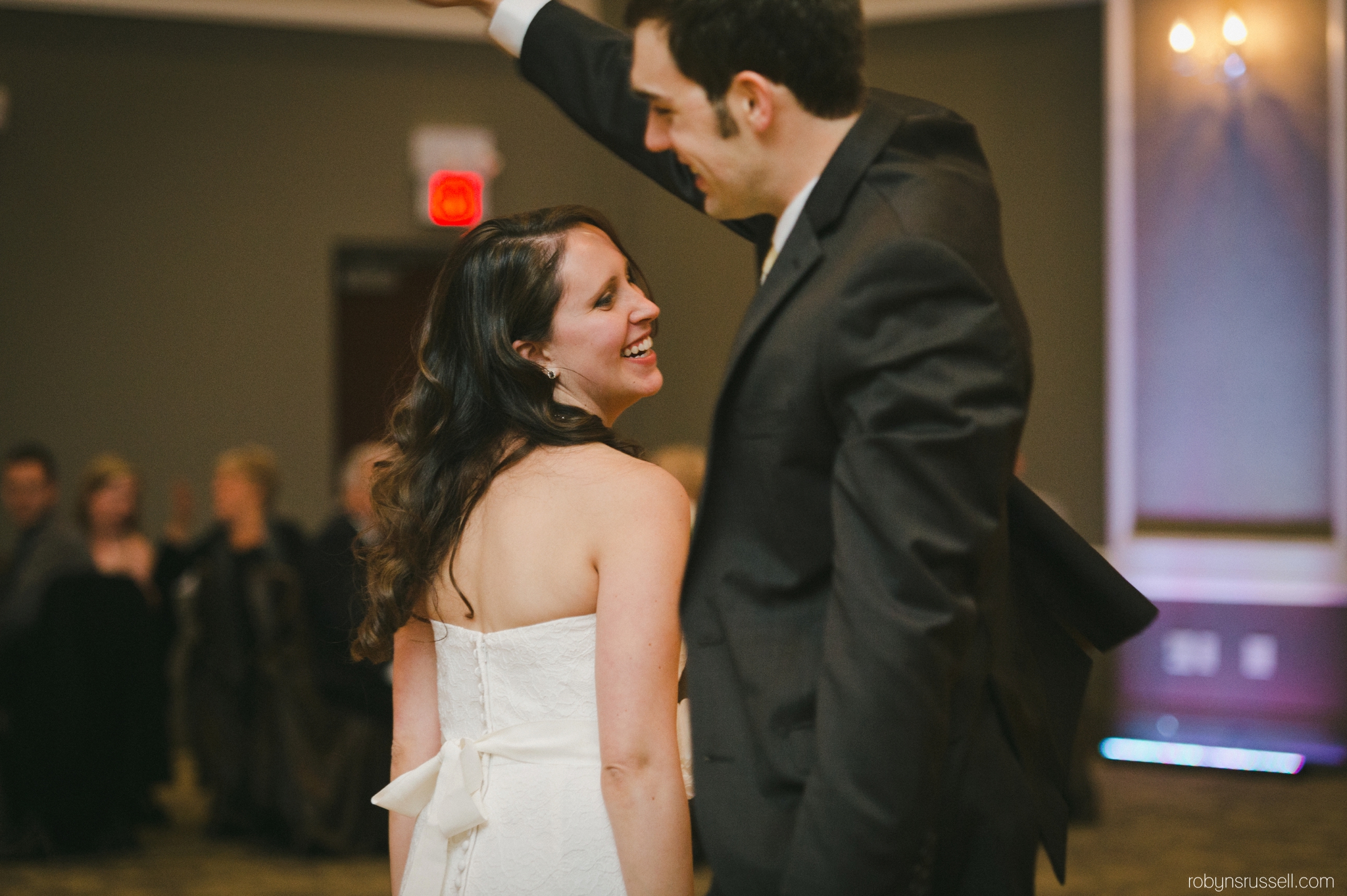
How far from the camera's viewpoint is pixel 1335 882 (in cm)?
382

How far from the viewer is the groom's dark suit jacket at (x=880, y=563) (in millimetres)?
1093

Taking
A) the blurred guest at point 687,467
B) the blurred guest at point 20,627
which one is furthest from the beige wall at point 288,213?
the blurred guest at point 687,467

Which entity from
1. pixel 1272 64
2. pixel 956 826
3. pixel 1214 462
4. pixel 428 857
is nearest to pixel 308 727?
pixel 428 857

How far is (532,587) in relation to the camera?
1584mm

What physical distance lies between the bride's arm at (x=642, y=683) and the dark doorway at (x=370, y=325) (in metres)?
6.02

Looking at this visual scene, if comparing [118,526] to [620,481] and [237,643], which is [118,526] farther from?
[620,481]

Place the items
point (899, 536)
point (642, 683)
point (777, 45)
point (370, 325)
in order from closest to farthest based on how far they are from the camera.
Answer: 1. point (899, 536)
2. point (777, 45)
3. point (642, 683)
4. point (370, 325)

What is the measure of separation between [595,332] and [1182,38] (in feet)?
17.0

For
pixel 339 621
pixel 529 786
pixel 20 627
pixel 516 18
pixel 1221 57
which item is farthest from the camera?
pixel 1221 57

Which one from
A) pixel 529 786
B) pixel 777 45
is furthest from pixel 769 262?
pixel 529 786

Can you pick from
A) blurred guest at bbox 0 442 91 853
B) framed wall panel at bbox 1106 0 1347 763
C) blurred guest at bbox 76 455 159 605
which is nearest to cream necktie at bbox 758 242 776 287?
blurred guest at bbox 0 442 91 853

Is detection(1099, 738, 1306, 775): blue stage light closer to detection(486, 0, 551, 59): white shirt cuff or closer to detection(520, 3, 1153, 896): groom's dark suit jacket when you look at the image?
detection(520, 3, 1153, 896): groom's dark suit jacket

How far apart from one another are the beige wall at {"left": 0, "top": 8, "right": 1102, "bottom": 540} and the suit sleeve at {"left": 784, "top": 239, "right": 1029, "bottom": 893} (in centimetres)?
559

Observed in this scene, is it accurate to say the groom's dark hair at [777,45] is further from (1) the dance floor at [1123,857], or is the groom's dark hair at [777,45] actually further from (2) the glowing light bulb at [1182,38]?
(2) the glowing light bulb at [1182,38]
